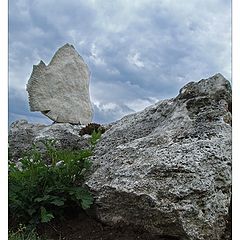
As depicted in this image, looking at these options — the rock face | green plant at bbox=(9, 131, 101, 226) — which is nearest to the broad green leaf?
green plant at bbox=(9, 131, 101, 226)

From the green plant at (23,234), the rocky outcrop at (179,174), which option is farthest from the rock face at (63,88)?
the green plant at (23,234)

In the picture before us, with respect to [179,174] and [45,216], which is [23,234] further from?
[179,174]

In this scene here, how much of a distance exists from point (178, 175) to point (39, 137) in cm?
270

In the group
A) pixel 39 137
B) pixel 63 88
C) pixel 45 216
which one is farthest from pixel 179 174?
pixel 63 88

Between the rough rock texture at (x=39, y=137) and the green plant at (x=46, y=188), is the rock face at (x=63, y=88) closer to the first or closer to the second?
the rough rock texture at (x=39, y=137)

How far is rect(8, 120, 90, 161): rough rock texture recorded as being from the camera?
4.80 metres

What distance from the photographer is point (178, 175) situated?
Result: 2.59 metres

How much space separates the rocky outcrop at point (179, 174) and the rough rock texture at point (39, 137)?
5.31 feet

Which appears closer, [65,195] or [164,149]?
[164,149]

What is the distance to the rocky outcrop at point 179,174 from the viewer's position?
2.54 meters

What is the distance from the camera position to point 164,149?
278 centimetres
